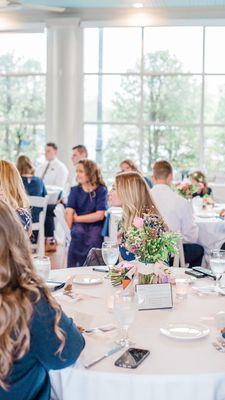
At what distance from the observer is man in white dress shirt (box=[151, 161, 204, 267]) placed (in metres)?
4.81

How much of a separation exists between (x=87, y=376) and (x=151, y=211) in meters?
1.69

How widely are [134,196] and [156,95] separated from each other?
8.01 meters

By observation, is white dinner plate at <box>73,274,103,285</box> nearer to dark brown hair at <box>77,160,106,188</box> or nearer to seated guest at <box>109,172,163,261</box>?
seated guest at <box>109,172,163,261</box>

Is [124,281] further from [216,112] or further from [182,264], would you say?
[216,112]

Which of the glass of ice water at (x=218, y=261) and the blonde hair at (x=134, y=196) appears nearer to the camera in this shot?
the glass of ice water at (x=218, y=261)

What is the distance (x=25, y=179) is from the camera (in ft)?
22.1

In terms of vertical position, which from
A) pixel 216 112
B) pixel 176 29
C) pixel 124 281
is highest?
pixel 176 29

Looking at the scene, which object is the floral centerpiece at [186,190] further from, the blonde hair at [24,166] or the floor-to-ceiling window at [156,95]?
the floor-to-ceiling window at [156,95]

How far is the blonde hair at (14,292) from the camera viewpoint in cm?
154

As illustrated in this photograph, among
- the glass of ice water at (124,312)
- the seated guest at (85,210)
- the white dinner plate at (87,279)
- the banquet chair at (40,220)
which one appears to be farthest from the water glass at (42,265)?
the banquet chair at (40,220)

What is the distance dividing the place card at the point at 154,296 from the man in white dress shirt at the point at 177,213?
86.2 inches

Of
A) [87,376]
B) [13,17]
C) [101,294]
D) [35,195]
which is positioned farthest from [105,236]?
[13,17]

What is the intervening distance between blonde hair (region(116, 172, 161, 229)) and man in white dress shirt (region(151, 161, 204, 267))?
1207mm

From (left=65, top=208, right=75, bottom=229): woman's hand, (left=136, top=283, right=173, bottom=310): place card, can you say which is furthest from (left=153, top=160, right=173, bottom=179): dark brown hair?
(left=136, top=283, right=173, bottom=310): place card
